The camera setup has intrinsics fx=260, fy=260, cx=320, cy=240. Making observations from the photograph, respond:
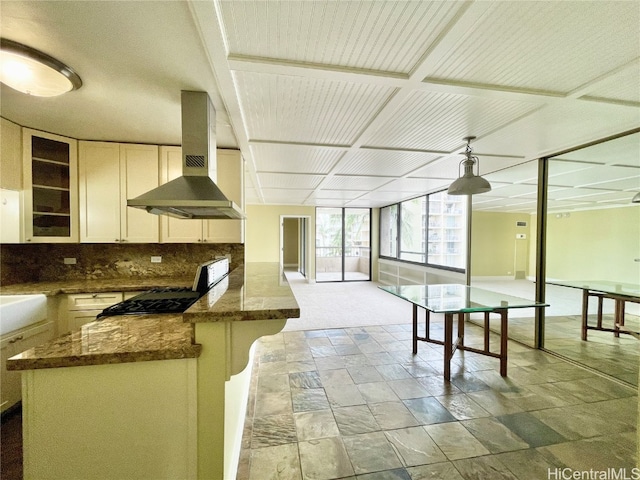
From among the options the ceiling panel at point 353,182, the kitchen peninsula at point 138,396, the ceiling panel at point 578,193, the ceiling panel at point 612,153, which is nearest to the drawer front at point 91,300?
the kitchen peninsula at point 138,396

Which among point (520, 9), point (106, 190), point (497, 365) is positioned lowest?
point (497, 365)

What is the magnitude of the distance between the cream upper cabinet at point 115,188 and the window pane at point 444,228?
528cm

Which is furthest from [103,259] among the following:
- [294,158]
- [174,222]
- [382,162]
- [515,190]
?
[515,190]

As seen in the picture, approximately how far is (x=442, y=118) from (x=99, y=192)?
341 centimetres

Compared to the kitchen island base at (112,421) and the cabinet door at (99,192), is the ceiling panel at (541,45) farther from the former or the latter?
the cabinet door at (99,192)

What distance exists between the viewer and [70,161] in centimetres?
266

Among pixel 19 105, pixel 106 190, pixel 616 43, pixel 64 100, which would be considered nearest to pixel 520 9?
pixel 616 43

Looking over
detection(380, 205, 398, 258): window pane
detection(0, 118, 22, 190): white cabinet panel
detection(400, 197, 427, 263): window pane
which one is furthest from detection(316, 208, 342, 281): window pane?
detection(0, 118, 22, 190): white cabinet panel

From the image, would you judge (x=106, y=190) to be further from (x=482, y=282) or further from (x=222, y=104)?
(x=482, y=282)

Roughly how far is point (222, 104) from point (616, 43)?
2317 mm

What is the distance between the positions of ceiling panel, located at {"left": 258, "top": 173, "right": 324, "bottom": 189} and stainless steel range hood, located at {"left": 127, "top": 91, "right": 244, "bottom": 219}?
201 centimetres

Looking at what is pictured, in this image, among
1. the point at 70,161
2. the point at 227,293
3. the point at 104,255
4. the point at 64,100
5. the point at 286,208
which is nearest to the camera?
the point at 227,293

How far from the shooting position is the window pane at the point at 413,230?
6.13 meters

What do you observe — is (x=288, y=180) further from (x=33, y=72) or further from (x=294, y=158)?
(x=33, y=72)
